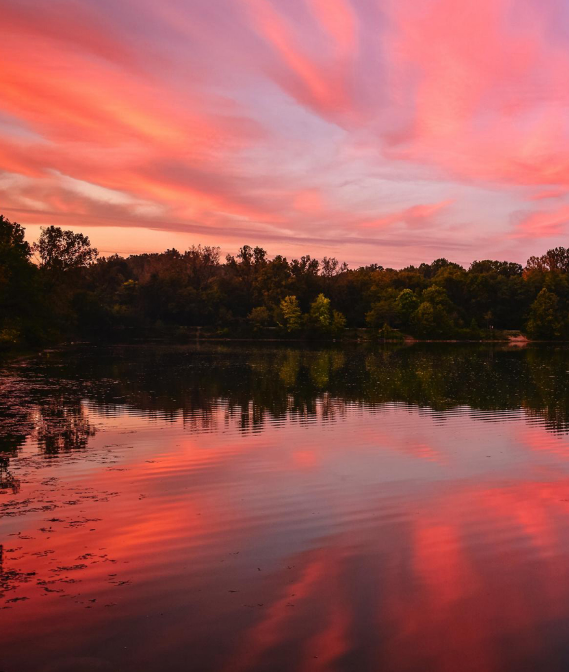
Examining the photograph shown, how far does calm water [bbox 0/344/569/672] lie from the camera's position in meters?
7.36

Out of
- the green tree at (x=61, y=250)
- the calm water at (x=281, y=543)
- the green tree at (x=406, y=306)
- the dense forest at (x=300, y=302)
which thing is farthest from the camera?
the green tree at (x=406, y=306)

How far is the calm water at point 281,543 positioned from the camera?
7363 millimetres

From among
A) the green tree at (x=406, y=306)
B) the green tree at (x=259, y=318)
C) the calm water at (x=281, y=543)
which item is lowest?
the calm water at (x=281, y=543)

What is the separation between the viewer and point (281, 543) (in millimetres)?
10805

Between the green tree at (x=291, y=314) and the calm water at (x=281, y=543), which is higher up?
the green tree at (x=291, y=314)

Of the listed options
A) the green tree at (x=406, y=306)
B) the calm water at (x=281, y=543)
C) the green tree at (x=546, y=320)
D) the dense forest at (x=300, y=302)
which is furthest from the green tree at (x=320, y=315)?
the calm water at (x=281, y=543)

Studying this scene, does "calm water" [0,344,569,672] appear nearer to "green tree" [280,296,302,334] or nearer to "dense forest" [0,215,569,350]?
"dense forest" [0,215,569,350]

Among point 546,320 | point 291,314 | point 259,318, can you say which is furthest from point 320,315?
point 546,320

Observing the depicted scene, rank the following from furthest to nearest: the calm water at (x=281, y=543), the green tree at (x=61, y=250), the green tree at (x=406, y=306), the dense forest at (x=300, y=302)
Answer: the green tree at (x=406, y=306), the dense forest at (x=300, y=302), the green tree at (x=61, y=250), the calm water at (x=281, y=543)

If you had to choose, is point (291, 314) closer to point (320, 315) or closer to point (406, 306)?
point (320, 315)

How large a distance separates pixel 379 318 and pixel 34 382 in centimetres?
9282

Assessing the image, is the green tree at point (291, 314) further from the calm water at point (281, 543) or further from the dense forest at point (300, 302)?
the calm water at point (281, 543)

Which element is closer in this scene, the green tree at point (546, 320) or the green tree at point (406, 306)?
the green tree at point (546, 320)

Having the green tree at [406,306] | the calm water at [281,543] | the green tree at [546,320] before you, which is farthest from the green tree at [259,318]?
the calm water at [281,543]
